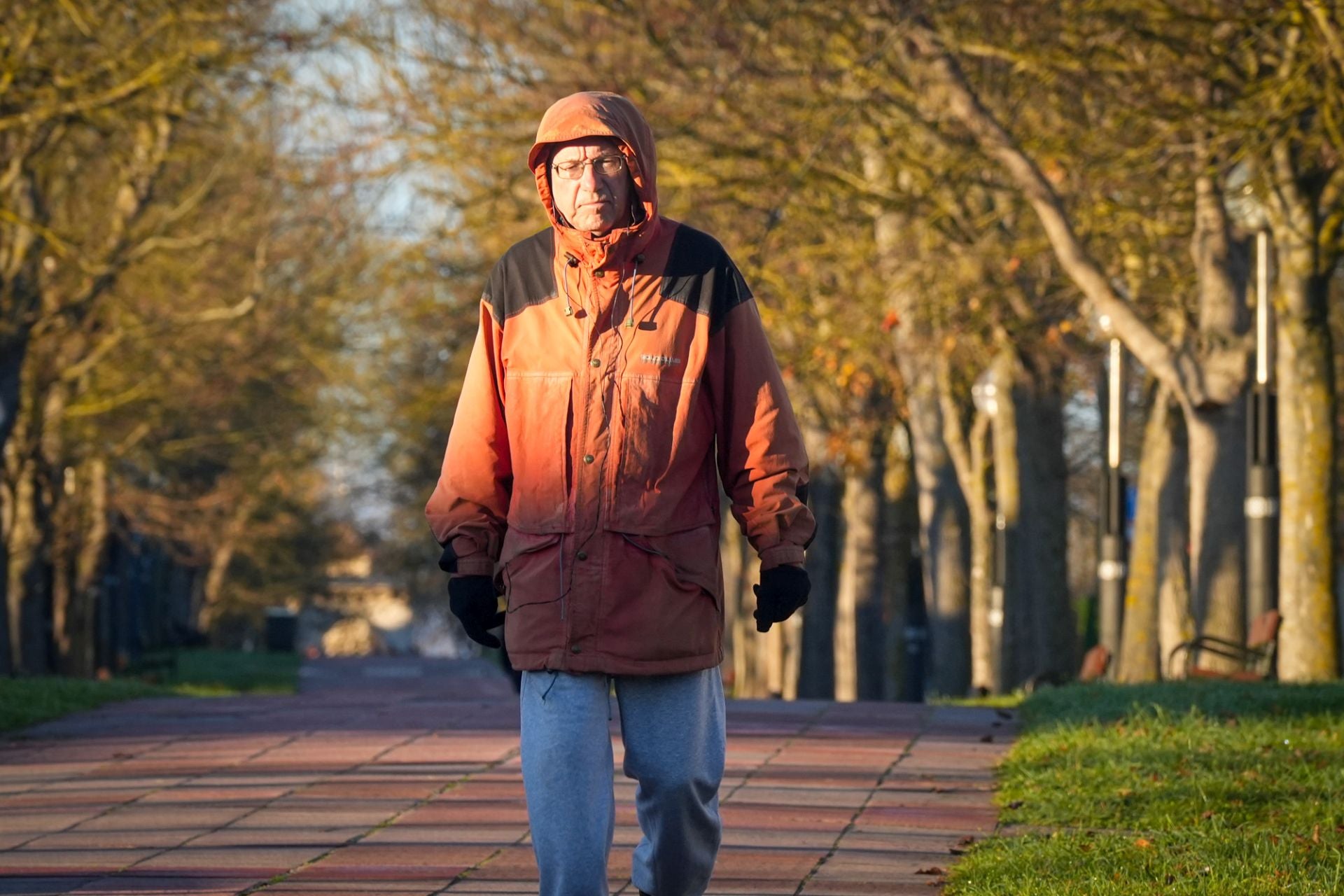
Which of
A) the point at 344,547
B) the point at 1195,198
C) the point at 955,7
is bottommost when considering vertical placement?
the point at 344,547

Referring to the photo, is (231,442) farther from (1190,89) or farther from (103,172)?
(1190,89)

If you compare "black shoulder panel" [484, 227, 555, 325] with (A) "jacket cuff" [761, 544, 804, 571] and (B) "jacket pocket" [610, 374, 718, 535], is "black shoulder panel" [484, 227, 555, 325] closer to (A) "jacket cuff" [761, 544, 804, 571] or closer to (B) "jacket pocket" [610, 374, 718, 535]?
(B) "jacket pocket" [610, 374, 718, 535]

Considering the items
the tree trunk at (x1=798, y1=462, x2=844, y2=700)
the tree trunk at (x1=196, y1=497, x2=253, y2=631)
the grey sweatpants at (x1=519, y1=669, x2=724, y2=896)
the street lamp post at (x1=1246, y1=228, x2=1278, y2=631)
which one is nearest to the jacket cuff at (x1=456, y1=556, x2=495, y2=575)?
the grey sweatpants at (x1=519, y1=669, x2=724, y2=896)

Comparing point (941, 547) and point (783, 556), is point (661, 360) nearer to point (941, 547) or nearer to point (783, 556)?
point (783, 556)

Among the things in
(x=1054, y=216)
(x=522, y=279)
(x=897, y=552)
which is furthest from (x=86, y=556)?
(x=522, y=279)

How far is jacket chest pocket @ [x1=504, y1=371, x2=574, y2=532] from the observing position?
449 cm

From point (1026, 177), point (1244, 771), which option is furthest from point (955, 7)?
point (1244, 771)

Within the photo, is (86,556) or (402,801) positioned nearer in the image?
(402,801)

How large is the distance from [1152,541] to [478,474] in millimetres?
14191

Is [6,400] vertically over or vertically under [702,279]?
over

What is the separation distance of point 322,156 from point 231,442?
1451cm

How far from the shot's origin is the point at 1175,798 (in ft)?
23.8

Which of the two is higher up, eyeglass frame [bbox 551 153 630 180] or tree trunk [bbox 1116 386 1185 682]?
eyeglass frame [bbox 551 153 630 180]

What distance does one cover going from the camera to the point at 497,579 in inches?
184
